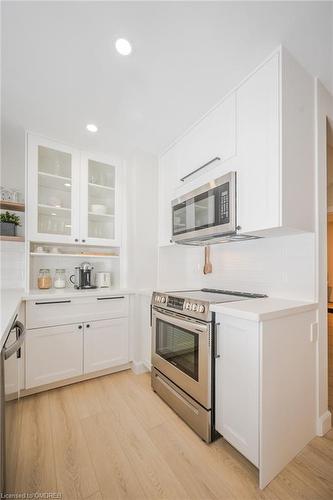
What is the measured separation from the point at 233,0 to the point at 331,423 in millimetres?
2708

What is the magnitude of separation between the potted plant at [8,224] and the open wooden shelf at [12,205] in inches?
2.8

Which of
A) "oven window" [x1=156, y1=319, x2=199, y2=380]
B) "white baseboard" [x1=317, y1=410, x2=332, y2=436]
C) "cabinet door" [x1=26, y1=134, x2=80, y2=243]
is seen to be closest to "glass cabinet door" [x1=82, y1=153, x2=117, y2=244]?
"cabinet door" [x1=26, y1=134, x2=80, y2=243]

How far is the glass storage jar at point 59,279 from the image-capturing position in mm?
2461

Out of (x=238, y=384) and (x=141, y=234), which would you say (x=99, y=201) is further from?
(x=238, y=384)

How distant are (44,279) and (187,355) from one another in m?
1.68

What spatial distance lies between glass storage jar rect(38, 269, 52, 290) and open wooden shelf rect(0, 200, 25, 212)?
674mm

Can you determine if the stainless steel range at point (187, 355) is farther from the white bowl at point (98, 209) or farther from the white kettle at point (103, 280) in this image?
the white bowl at point (98, 209)

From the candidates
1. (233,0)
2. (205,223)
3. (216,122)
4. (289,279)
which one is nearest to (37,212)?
(205,223)

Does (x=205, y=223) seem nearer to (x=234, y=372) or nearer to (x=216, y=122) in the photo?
(x=216, y=122)

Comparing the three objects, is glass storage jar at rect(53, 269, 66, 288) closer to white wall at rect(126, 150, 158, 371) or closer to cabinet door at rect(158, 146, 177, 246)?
white wall at rect(126, 150, 158, 371)

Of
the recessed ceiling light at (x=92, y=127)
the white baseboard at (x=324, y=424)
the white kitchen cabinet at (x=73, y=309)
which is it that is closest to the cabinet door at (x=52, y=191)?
the recessed ceiling light at (x=92, y=127)

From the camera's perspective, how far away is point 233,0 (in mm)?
1095

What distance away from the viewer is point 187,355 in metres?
1.66

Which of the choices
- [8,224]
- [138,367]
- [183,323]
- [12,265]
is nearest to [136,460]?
[183,323]
